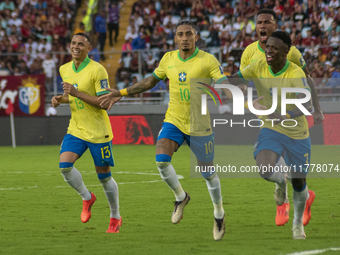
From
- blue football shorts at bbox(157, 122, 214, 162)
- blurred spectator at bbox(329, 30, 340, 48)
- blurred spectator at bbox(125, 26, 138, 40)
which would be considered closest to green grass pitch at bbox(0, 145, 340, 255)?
blue football shorts at bbox(157, 122, 214, 162)

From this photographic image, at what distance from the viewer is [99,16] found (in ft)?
80.2

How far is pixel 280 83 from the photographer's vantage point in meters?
6.14

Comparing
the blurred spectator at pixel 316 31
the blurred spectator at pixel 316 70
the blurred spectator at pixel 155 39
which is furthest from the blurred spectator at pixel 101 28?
the blurred spectator at pixel 316 70

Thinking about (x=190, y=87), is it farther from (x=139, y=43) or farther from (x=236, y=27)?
(x=139, y=43)

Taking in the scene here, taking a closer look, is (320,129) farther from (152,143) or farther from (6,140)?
(6,140)

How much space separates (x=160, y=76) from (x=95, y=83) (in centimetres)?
79

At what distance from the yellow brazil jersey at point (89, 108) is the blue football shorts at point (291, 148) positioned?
1.92 m

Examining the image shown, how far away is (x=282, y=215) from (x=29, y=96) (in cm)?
1496

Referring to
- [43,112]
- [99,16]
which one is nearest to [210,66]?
[43,112]

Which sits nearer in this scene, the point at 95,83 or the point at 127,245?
the point at 127,245

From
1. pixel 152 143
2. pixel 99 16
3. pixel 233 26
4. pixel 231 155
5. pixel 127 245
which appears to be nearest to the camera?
pixel 127 245

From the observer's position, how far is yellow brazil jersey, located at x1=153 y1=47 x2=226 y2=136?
6691mm

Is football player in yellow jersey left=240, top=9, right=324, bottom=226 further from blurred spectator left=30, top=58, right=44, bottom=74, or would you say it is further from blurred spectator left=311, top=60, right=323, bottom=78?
blurred spectator left=30, top=58, right=44, bottom=74

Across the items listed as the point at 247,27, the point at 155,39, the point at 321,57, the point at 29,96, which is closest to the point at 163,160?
the point at 321,57
